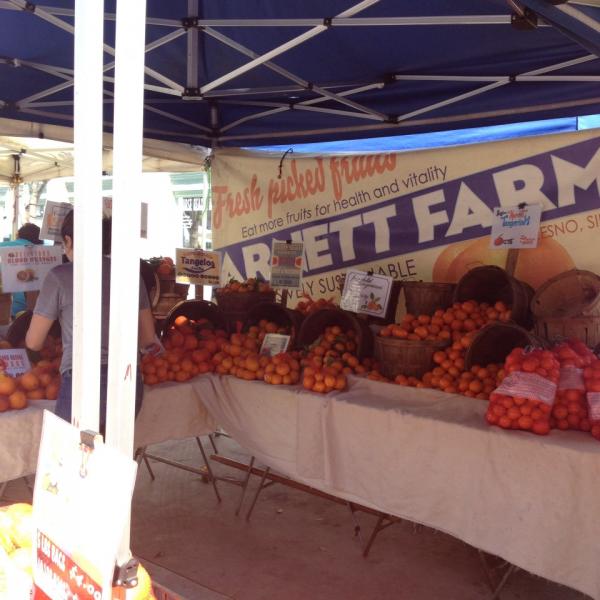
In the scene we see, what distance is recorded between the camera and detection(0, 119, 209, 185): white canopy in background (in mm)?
4992

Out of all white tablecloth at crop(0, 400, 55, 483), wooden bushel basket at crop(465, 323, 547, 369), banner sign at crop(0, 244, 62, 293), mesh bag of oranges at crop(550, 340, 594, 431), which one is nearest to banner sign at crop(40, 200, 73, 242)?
banner sign at crop(0, 244, 62, 293)

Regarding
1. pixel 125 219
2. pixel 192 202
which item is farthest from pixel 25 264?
pixel 192 202

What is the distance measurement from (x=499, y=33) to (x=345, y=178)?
2090mm

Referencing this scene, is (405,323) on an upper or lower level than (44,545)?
upper

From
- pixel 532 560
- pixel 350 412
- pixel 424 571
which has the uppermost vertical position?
pixel 350 412

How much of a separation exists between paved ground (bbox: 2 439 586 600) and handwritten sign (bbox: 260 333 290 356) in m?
1.09

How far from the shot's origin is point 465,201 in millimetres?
4695

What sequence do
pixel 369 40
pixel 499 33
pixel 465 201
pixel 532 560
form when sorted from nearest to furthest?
pixel 532 560 < pixel 499 33 < pixel 369 40 < pixel 465 201

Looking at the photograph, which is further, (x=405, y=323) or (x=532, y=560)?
(x=405, y=323)

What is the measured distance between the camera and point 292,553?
12.3 ft

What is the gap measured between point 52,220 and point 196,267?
3.55 feet

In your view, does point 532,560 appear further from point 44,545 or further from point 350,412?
point 44,545

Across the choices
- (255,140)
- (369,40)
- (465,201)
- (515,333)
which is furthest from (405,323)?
(255,140)

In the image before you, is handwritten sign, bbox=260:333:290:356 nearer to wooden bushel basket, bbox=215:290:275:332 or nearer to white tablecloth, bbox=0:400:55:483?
wooden bushel basket, bbox=215:290:275:332
